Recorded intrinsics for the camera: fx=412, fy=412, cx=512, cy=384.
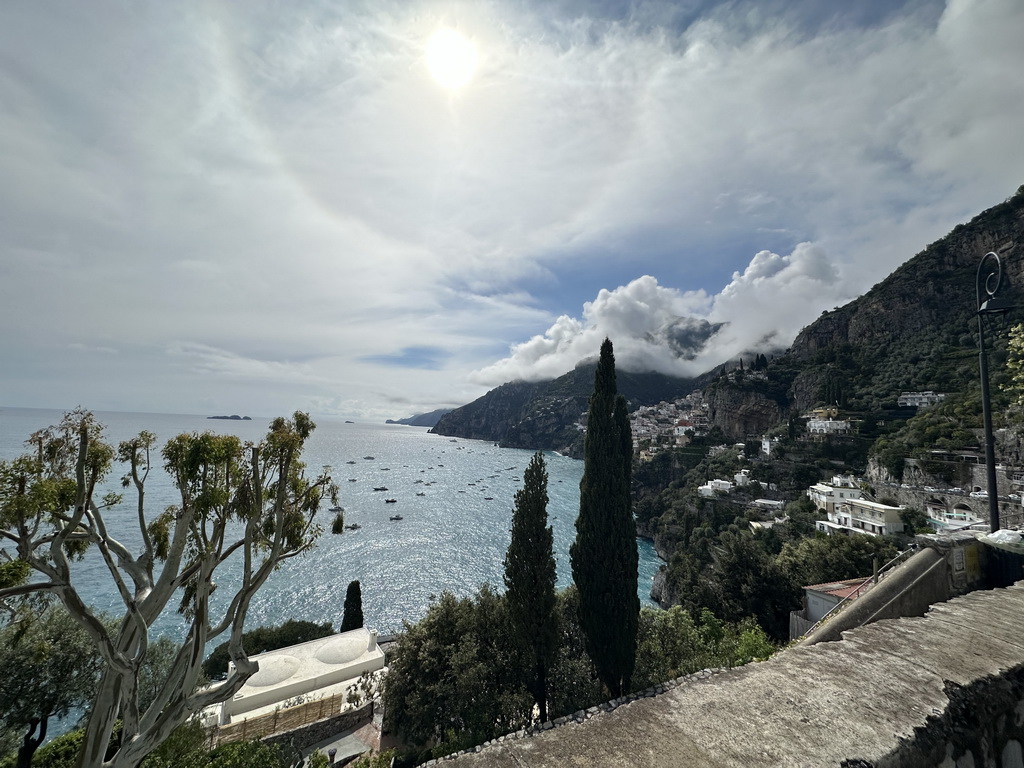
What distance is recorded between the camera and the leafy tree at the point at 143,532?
621 cm

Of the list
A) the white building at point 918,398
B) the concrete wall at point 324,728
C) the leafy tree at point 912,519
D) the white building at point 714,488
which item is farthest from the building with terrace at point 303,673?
the white building at point 918,398

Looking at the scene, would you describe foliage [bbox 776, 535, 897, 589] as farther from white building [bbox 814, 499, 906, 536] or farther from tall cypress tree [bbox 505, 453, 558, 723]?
white building [bbox 814, 499, 906, 536]

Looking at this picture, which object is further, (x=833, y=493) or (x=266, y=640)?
(x=833, y=493)

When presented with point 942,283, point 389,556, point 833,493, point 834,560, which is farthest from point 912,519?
point 942,283

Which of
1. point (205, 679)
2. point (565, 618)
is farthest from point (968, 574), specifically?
point (205, 679)

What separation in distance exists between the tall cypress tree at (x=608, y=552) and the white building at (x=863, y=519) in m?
34.2

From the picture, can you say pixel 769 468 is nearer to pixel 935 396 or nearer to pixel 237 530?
pixel 935 396

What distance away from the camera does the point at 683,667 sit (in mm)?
13359

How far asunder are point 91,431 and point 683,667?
1653 centimetres

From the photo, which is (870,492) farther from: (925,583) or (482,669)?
(925,583)

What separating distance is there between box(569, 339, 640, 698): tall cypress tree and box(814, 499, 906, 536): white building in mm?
34180

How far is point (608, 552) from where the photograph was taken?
14719mm

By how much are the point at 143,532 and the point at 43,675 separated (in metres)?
11.0

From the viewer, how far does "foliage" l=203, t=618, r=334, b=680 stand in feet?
74.6
